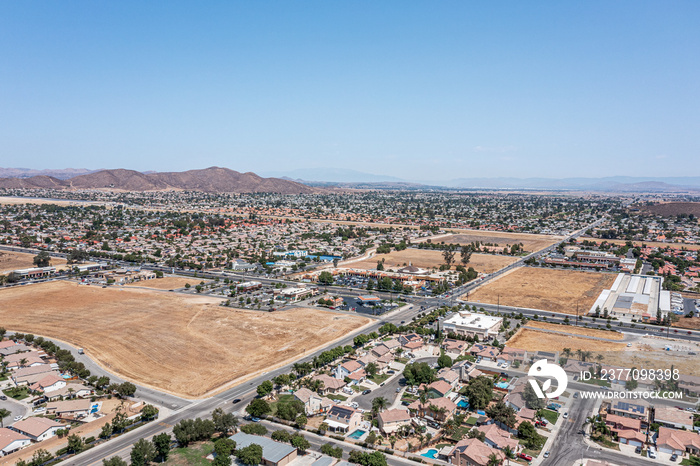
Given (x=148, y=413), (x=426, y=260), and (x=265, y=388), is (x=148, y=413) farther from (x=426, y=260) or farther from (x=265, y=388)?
(x=426, y=260)

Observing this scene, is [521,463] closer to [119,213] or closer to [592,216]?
[119,213]

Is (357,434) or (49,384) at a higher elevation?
(49,384)

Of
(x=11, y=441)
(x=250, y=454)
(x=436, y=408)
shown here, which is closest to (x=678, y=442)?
(x=436, y=408)

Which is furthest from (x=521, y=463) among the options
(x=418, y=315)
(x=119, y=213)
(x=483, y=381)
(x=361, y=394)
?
(x=119, y=213)

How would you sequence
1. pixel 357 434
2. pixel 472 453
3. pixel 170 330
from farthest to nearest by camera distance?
pixel 170 330 → pixel 357 434 → pixel 472 453

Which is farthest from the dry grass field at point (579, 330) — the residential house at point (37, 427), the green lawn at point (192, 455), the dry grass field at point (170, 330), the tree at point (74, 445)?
the residential house at point (37, 427)

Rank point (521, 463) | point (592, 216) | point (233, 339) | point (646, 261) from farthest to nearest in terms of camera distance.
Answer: point (592, 216)
point (646, 261)
point (233, 339)
point (521, 463)
